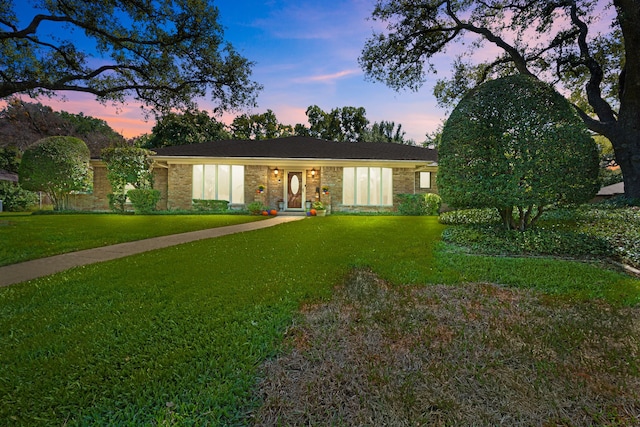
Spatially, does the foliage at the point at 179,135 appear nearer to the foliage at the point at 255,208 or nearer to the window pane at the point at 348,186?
the foliage at the point at 255,208

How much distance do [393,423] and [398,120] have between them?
37748mm

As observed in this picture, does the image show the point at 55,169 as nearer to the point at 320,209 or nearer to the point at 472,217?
the point at 320,209

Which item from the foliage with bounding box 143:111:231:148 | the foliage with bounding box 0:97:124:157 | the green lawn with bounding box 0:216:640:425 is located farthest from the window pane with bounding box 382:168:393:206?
the foliage with bounding box 0:97:124:157

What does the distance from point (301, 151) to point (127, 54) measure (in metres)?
8.80

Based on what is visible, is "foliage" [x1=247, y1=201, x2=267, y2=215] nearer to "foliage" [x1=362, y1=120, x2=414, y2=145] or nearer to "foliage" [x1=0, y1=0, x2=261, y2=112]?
"foliage" [x1=0, y1=0, x2=261, y2=112]

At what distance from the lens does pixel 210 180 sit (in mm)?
15727

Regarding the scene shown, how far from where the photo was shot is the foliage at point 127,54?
29.6 feet

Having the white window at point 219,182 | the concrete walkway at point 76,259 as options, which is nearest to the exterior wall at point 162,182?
the white window at point 219,182

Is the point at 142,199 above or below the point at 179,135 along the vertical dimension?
below

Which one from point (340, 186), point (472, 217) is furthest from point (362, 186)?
point (472, 217)

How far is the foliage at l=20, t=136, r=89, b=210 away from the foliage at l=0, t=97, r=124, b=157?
4681 millimetres

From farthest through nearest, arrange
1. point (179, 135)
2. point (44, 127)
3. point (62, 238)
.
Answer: point (179, 135)
point (44, 127)
point (62, 238)

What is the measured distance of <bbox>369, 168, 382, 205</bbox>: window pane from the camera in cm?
1595

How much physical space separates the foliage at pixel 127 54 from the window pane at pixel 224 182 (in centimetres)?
477
